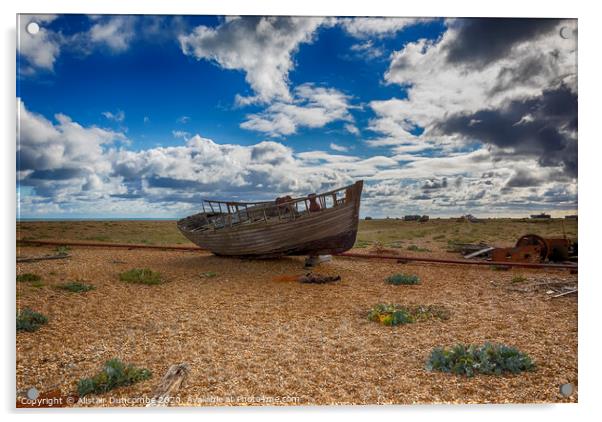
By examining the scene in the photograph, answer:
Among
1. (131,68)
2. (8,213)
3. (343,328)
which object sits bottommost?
(343,328)

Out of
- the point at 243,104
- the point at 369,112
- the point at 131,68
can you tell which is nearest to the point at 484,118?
the point at 369,112

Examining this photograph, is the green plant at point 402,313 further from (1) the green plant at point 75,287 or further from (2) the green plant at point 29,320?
(1) the green plant at point 75,287

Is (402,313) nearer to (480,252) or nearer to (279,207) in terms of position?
(279,207)

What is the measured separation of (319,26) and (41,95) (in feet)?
15.5

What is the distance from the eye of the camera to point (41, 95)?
257 inches

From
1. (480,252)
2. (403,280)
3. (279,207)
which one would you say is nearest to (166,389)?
(403,280)

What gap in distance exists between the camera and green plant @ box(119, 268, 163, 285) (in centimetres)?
956

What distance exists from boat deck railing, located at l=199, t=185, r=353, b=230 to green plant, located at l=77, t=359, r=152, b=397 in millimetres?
3869

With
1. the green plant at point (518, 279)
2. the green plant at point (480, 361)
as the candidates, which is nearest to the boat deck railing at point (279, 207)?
the green plant at point (518, 279)

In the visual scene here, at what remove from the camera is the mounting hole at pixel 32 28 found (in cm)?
641

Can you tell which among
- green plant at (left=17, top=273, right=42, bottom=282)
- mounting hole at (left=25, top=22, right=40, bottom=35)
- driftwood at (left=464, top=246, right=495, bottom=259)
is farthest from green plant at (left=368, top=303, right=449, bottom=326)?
mounting hole at (left=25, top=22, right=40, bottom=35)

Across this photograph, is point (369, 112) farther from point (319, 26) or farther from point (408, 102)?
point (319, 26)

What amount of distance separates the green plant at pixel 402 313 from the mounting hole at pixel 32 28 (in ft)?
24.0

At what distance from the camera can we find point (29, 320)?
6414mm
